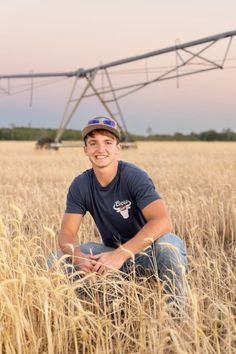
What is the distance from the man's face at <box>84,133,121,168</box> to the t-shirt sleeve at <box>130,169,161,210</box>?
185 mm

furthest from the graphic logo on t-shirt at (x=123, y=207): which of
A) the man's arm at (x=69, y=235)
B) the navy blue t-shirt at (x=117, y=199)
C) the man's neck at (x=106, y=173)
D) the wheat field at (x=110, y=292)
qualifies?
the wheat field at (x=110, y=292)

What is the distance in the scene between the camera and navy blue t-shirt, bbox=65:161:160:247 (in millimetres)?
3297

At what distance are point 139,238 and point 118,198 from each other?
0.42 metres

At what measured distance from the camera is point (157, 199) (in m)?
3.24

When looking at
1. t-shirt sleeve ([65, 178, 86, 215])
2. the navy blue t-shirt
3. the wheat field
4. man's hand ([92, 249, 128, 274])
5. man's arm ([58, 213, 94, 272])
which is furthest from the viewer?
t-shirt sleeve ([65, 178, 86, 215])

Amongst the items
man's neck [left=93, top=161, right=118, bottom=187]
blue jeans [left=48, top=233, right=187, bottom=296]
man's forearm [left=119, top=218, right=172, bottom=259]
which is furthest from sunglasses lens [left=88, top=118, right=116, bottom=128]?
blue jeans [left=48, top=233, right=187, bottom=296]

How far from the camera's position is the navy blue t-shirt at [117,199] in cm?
330

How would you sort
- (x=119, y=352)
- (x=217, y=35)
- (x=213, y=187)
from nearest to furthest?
(x=119, y=352), (x=213, y=187), (x=217, y=35)

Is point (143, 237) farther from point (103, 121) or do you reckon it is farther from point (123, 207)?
point (103, 121)

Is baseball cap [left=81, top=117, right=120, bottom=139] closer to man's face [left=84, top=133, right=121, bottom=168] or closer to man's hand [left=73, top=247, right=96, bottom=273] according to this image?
man's face [left=84, top=133, right=121, bottom=168]

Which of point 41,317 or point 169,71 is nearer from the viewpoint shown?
point 41,317

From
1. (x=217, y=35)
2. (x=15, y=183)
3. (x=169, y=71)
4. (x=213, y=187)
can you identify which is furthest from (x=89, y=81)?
(x=213, y=187)

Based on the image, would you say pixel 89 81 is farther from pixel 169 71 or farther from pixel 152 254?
pixel 152 254

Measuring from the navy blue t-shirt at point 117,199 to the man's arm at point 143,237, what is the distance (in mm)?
68
